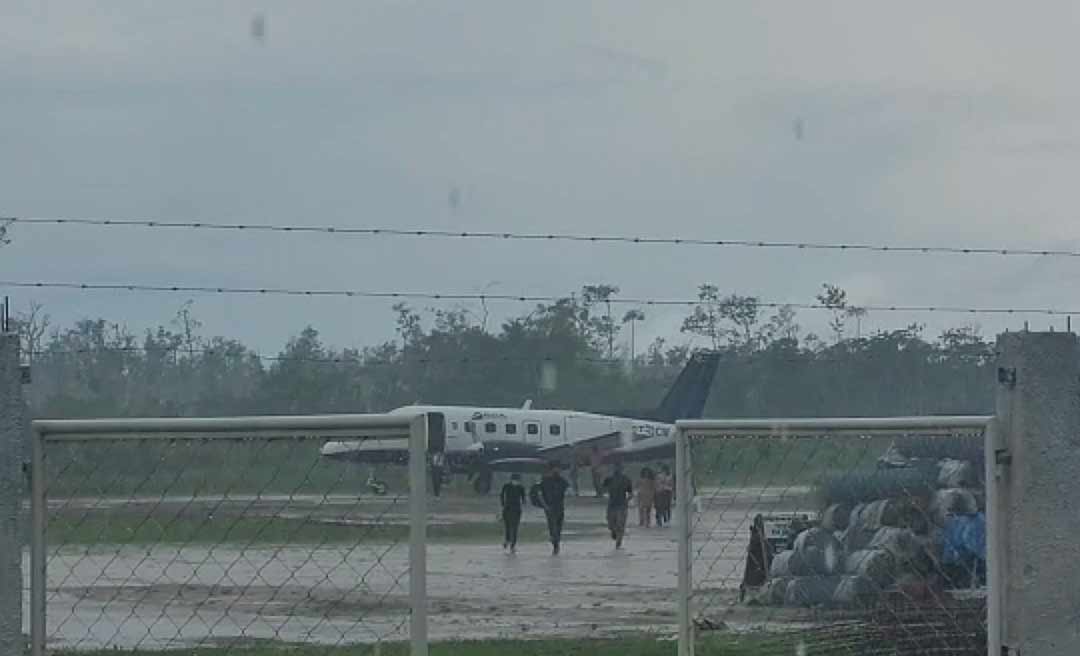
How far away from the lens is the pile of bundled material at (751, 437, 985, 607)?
787 centimetres

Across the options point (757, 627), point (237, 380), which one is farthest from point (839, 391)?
point (757, 627)

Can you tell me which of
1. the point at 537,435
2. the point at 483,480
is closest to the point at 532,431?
the point at 537,435

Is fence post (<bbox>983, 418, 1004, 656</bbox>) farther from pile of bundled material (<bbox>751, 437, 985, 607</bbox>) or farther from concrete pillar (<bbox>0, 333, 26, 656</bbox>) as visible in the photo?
concrete pillar (<bbox>0, 333, 26, 656</bbox>)

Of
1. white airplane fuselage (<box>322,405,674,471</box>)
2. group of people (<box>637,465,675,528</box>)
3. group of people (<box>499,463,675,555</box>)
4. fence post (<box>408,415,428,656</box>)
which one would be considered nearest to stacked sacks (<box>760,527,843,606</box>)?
fence post (<box>408,415,428,656</box>)

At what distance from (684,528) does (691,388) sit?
23.2 metres

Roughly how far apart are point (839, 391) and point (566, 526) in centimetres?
816

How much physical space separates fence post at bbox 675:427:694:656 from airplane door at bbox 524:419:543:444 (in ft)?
107

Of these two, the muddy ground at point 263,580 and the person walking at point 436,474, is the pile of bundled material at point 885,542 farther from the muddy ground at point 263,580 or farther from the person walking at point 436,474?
the person walking at point 436,474

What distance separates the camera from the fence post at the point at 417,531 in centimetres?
481

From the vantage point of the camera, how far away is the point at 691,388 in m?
29.5

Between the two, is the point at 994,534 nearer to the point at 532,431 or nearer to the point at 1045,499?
the point at 1045,499

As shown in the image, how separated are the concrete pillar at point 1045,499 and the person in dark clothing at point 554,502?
18552 mm

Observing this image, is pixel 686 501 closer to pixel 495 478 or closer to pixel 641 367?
pixel 641 367

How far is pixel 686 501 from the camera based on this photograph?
6.38m
